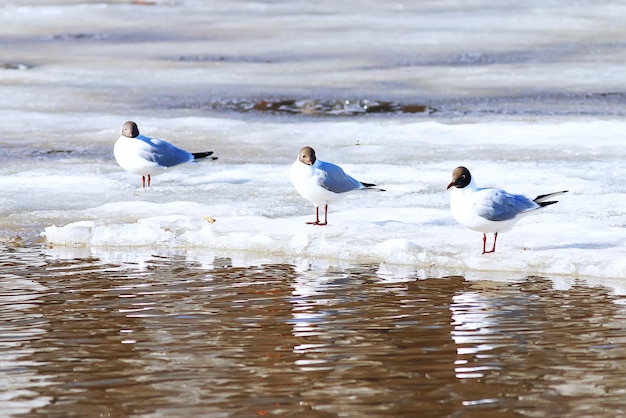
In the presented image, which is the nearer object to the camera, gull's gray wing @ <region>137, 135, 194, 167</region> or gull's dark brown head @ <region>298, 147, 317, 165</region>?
gull's dark brown head @ <region>298, 147, 317, 165</region>

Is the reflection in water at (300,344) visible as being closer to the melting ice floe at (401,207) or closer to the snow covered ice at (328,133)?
the melting ice floe at (401,207)

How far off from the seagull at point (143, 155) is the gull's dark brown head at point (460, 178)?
3.24m

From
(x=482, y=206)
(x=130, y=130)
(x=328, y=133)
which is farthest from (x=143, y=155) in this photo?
(x=482, y=206)

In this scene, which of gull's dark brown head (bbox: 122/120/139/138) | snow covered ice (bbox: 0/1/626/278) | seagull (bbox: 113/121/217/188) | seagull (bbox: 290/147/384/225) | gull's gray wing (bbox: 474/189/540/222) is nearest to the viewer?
gull's gray wing (bbox: 474/189/540/222)

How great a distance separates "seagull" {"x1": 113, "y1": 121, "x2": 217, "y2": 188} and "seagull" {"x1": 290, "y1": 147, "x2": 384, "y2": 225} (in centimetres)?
191

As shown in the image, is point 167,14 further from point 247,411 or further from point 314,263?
point 247,411

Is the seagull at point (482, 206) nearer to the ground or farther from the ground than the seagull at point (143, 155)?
nearer to the ground

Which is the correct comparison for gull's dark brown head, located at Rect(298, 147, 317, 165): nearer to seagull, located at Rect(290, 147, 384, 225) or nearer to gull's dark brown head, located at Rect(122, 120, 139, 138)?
seagull, located at Rect(290, 147, 384, 225)

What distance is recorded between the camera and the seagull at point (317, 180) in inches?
300

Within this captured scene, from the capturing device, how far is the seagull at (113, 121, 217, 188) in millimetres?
9250

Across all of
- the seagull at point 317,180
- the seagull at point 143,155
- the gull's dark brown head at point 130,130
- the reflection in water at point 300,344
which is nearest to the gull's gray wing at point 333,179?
the seagull at point 317,180

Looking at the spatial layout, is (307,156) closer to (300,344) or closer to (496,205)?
(496,205)

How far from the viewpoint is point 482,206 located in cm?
667

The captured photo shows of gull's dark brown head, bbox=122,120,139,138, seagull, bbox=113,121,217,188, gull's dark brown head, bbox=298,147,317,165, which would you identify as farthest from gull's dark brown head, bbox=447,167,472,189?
gull's dark brown head, bbox=122,120,139,138
